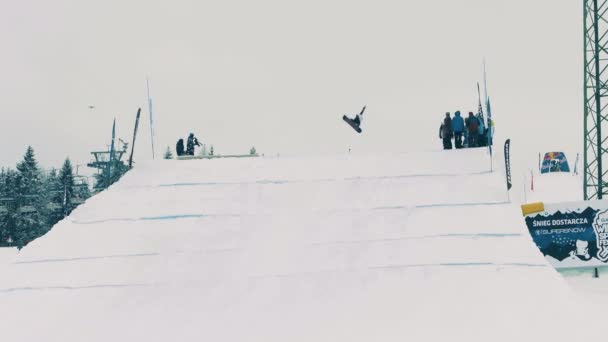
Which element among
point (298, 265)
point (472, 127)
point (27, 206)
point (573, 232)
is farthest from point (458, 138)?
point (27, 206)

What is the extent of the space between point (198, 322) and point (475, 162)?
8.03 meters

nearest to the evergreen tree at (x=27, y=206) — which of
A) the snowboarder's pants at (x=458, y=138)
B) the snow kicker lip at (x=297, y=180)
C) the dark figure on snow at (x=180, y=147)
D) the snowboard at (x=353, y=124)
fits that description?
the dark figure on snow at (x=180, y=147)

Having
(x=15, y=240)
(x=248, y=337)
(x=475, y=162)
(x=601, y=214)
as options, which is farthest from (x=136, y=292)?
(x=15, y=240)

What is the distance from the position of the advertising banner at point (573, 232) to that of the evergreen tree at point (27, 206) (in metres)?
49.2

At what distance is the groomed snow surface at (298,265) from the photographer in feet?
27.6

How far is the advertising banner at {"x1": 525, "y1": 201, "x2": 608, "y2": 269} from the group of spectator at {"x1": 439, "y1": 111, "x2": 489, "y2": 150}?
96.8 inches

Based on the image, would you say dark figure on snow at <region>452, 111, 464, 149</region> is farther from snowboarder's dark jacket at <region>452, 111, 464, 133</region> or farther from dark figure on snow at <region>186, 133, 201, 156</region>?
dark figure on snow at <region>186, 133, 201, 156</region>

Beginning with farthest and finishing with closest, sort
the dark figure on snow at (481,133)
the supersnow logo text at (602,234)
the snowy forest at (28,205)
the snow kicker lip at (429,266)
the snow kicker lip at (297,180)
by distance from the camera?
the snowy forest at (28,205) < the dark figure on snow at (481,133) < the supersnow logo text at (602,234) < the snow kicker lip at (297,180) < the snow kicker lip at (429,266)

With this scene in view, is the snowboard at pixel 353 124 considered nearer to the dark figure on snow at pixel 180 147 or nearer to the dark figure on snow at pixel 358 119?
the dark figure on snow at pixel 358 119

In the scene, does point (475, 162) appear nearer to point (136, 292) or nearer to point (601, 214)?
point (601, 214)

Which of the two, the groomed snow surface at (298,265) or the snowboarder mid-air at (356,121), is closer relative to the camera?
the groomed snow surface at (298,265)

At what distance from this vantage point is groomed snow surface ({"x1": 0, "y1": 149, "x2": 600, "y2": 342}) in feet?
27.6

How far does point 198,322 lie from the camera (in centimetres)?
867

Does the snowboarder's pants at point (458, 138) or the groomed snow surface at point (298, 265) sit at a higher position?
the snowboarder's pants at point (458, 138)
